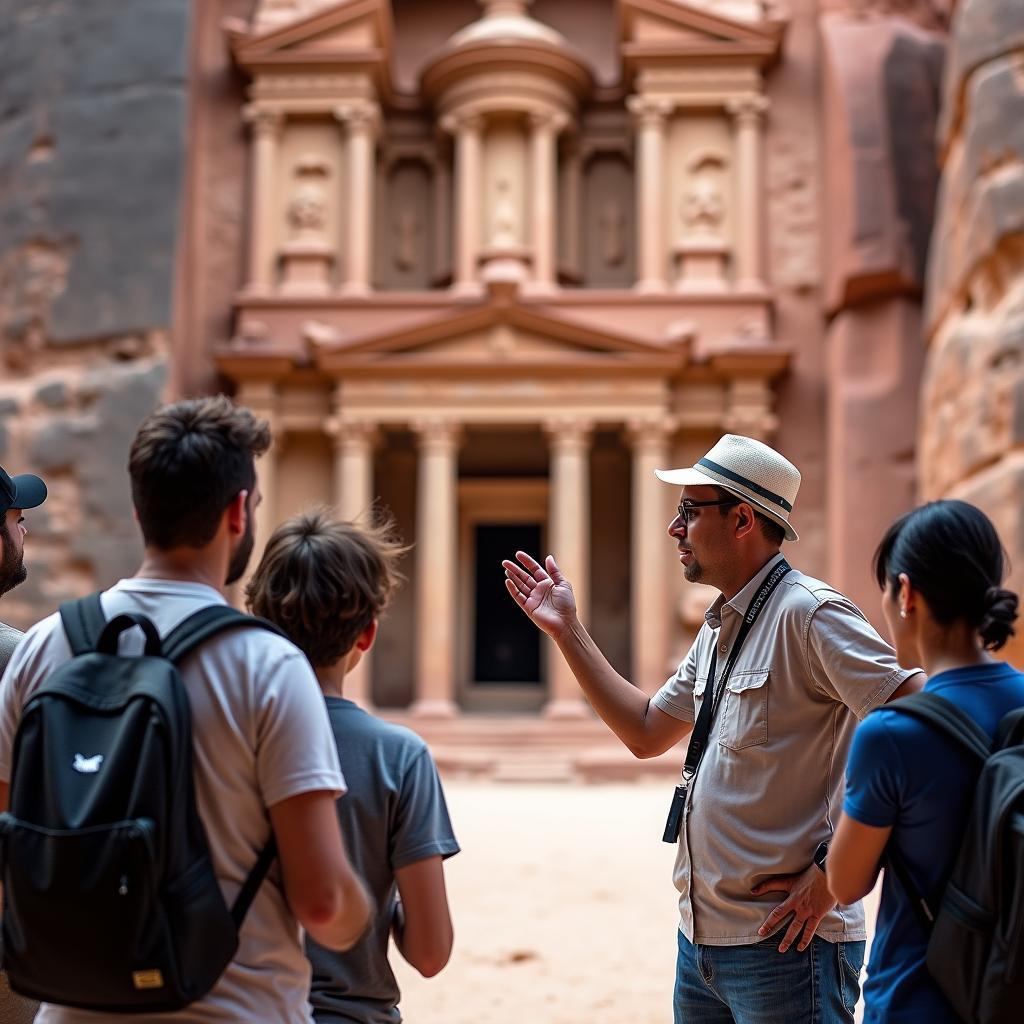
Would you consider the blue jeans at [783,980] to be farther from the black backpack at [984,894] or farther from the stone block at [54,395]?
the stone block at [54,395]

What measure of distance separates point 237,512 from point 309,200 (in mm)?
19745

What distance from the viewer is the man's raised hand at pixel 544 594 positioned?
10.8 feet

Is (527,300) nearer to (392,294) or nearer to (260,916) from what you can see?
(392,294)

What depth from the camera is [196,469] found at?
2.17 metres

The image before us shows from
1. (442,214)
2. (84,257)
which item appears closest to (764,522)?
(84,257)

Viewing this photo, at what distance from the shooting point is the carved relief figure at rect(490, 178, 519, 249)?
809 inches

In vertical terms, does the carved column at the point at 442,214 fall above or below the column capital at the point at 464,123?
below

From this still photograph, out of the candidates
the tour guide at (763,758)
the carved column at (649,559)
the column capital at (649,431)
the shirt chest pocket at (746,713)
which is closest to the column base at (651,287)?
the column capital at (649,431)

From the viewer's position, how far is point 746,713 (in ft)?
9.60

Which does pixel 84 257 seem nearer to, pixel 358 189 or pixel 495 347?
pixel 358 189

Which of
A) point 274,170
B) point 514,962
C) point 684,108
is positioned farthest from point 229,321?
point 514,962

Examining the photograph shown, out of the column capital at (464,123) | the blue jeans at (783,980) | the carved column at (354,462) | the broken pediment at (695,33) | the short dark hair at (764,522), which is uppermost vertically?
the broken pediment at (695,33)

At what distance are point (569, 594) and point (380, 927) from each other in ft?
3.81

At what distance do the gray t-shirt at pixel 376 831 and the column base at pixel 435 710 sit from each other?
1601cm
